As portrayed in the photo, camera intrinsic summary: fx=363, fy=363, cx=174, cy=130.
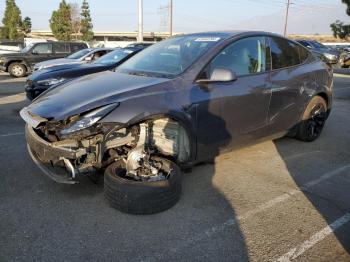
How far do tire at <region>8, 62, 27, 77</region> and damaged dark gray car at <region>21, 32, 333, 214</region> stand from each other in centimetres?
1387

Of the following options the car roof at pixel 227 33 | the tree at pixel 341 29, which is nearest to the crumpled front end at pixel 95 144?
the car roof at pixel 227 33

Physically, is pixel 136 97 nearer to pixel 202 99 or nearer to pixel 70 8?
pixel 202 99

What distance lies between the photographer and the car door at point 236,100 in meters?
4.01

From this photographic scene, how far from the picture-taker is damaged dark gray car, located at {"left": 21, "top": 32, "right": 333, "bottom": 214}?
338 centimetres

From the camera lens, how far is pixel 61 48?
709 inches

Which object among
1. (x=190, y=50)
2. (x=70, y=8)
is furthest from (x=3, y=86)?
(x=70, y=8)

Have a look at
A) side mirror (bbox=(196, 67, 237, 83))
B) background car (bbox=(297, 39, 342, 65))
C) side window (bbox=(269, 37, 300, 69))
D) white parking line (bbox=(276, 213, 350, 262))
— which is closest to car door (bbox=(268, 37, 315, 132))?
side window (bbox=(269, 37, 300, 69))

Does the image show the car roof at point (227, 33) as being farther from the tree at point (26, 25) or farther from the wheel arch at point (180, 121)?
the tree at point (26, 25)

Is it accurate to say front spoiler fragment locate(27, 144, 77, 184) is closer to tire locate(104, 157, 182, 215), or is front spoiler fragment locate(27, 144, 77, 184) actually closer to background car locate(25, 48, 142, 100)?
tire locate(104, 157, 182, 215)

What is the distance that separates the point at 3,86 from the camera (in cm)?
1327

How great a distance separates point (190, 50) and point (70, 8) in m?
54.7

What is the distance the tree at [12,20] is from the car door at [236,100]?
5219 cm

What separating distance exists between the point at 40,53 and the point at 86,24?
4223cm

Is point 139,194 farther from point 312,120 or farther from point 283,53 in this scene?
point 312,120
